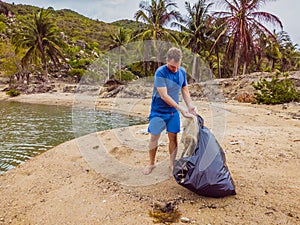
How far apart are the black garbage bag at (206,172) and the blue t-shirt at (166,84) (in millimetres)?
625

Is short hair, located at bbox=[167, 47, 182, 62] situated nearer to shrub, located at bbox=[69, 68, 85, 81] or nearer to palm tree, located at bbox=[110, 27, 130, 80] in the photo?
palm tree, located at bbox=[110, 27, 130, 80]

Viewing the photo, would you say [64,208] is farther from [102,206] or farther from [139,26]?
[139,26]

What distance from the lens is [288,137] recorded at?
477cm

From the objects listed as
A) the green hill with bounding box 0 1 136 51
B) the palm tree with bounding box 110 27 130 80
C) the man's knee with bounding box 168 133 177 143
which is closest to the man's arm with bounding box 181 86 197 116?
the man's knee with bounding box 168 133 177 143

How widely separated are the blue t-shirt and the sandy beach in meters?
0.90

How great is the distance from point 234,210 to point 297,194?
→ 2.47 feet

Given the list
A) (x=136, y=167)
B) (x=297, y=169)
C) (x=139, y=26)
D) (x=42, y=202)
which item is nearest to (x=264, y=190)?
(x=297, y=169)

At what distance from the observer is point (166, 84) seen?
9.14 ft

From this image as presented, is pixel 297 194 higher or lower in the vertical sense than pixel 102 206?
higher

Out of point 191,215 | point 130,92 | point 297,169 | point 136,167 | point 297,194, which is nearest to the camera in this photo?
point 191,215

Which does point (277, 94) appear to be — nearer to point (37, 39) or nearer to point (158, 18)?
point (158, 18)

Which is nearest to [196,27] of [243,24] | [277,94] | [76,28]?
[243,24]

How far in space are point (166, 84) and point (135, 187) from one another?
1288 millimetres

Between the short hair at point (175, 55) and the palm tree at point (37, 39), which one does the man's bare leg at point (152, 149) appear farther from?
the palm tree at point (37, 39)
